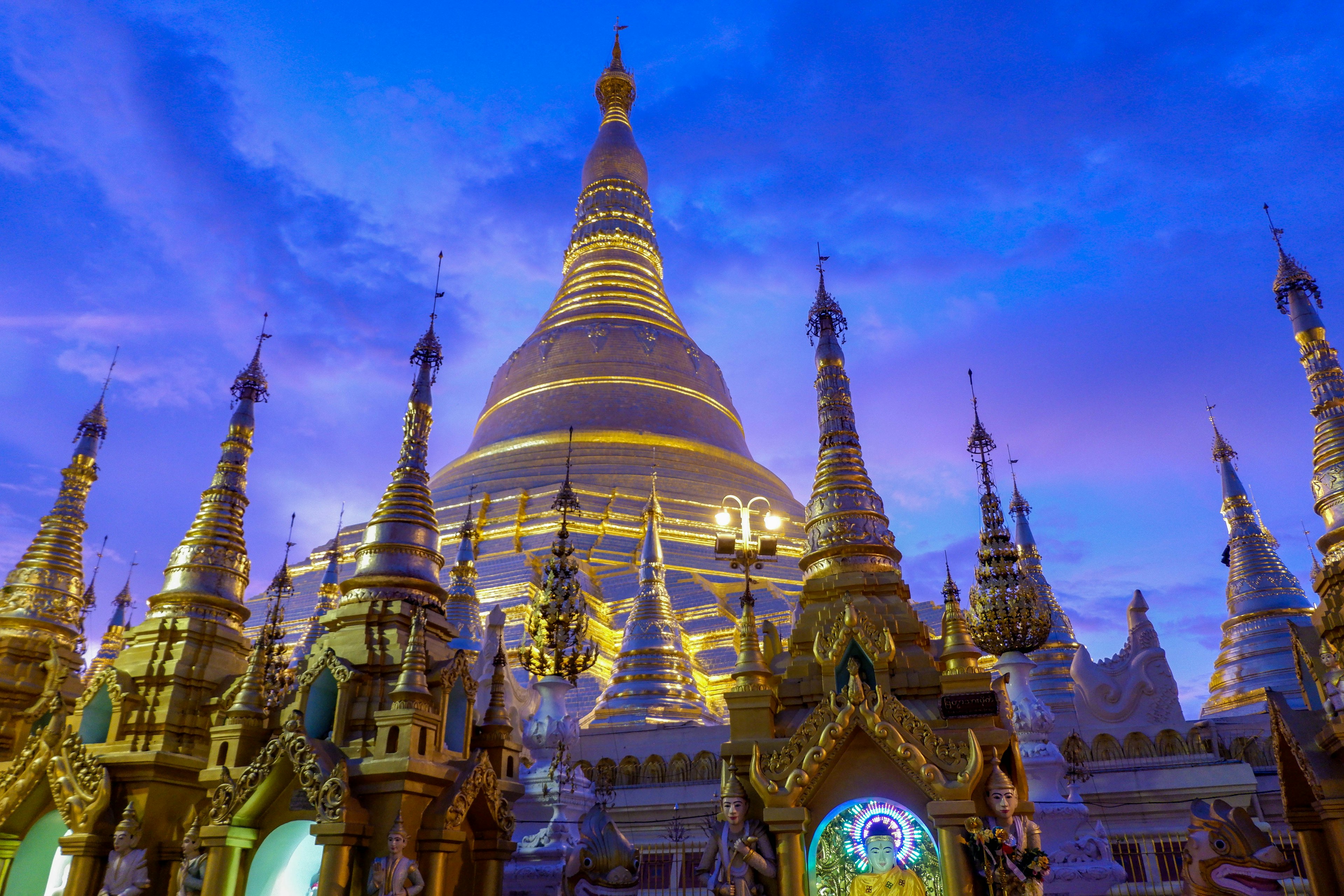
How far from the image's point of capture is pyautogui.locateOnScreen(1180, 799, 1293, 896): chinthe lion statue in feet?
26.5

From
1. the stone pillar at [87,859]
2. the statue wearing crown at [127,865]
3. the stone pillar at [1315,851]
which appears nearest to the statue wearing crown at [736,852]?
the stone pillar at [1315,851]

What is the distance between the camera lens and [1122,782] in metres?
15.3

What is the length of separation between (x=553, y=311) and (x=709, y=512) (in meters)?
13.8

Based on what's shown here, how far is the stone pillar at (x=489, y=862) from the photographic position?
9.09 meters

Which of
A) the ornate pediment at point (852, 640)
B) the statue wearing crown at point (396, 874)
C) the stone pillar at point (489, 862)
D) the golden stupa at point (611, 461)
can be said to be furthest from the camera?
the golden stupa at point (611, 461)

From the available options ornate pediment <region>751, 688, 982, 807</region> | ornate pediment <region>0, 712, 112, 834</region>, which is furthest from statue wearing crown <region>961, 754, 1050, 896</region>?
ornate pediment <region>0, 712, 112, 834</region>

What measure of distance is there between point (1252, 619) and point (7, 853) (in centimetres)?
2373

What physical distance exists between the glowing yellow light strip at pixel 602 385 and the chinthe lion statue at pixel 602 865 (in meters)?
25.8

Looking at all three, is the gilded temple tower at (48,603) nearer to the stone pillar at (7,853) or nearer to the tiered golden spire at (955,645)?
the stone pillar at (7,853)

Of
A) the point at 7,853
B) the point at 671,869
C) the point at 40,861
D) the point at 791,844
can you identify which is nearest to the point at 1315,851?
the point at 791,844

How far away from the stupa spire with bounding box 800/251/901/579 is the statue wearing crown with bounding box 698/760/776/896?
14.2ft

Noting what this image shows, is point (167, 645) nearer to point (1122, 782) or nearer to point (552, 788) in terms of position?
point (552, 788)

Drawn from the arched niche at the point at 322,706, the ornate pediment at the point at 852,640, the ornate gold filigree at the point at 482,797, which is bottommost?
the ornate gold filigree at the point at 482,797

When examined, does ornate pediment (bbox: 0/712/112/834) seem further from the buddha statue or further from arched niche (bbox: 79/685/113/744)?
the buddha statue
